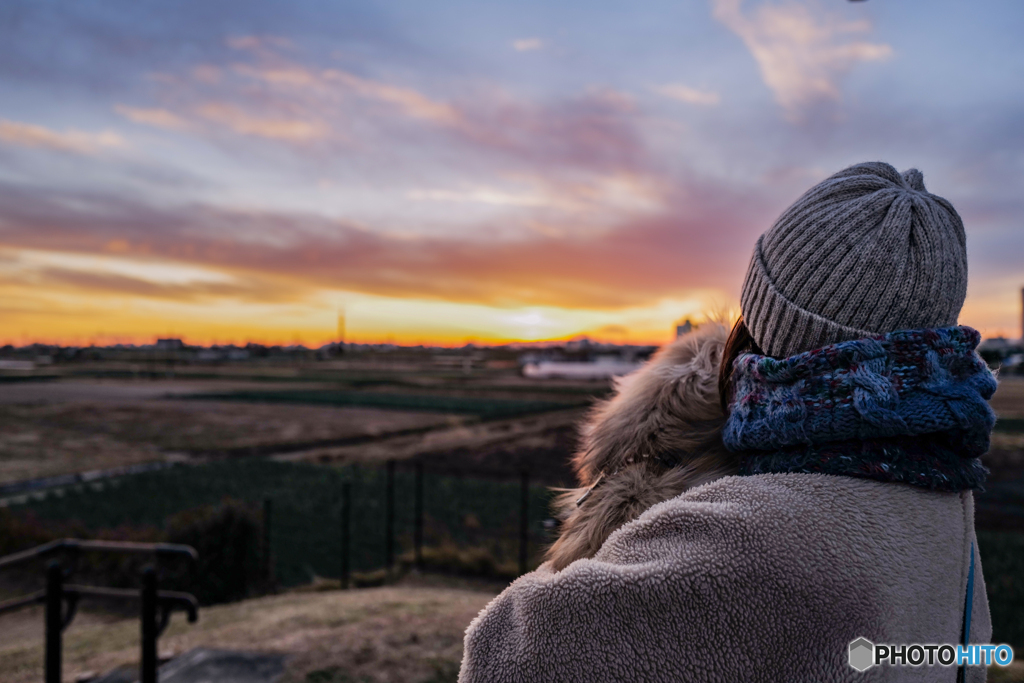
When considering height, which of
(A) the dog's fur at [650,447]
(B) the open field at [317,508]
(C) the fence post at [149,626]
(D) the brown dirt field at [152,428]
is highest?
(A) the dog's fur at [650,447]

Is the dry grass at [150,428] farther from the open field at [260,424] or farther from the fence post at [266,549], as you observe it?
the fence post at [266,549]

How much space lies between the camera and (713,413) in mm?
1197

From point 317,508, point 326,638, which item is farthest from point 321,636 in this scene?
point 317,508

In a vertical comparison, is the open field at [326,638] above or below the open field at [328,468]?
above

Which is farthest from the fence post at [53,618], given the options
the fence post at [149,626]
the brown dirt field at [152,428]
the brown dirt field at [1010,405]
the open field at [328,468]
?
the brown dirt field at [1010,405]

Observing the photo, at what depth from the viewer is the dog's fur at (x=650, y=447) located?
3.72 ft

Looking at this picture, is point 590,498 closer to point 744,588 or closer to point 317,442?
point 744,588

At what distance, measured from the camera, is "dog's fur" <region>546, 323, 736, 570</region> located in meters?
1.13

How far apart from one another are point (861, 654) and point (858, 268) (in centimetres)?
62

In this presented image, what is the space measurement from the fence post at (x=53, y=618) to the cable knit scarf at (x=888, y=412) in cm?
447

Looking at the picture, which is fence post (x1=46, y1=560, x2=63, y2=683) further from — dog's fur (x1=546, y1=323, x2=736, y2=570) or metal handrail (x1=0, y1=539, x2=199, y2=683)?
dog's fur (x1=546, y1=323, x2=736, y2=570)

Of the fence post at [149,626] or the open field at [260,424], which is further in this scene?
the open field at [260,424]

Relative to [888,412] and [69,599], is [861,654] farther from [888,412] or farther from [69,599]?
[69,599]

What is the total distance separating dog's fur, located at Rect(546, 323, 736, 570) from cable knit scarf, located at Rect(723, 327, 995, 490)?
0.17m
